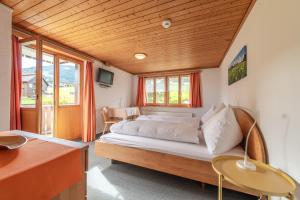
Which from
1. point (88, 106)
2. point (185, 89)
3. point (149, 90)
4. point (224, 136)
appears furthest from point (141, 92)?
point (224, 136)

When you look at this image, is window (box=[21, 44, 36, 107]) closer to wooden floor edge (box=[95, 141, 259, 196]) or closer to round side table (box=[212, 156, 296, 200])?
wooden floor edge (box=[95, 141, 259, 196])

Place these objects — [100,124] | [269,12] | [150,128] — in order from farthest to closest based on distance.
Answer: [100,124], [150,128], [269,12]

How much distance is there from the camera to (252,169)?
105cm

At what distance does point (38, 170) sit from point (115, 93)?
4.40 m

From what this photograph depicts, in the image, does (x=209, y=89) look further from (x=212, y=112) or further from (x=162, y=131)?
(x=162, y=131)

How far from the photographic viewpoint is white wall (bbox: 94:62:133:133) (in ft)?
13.9

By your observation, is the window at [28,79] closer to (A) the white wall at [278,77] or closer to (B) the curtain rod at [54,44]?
(B) the curtain rod at [54,44]

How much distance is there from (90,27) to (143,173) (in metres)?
2.46

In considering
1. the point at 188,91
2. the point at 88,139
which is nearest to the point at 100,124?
the point at 88,139

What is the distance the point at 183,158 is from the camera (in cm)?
173

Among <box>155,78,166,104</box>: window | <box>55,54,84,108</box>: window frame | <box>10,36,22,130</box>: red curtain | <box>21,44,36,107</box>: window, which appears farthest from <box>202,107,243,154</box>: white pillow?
<box>155,78,166,104</box>: window

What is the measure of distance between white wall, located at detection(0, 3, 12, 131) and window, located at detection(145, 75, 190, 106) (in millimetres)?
4339

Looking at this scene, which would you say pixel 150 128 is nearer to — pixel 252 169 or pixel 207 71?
pixel 252 169

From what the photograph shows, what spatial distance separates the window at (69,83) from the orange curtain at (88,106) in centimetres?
29
